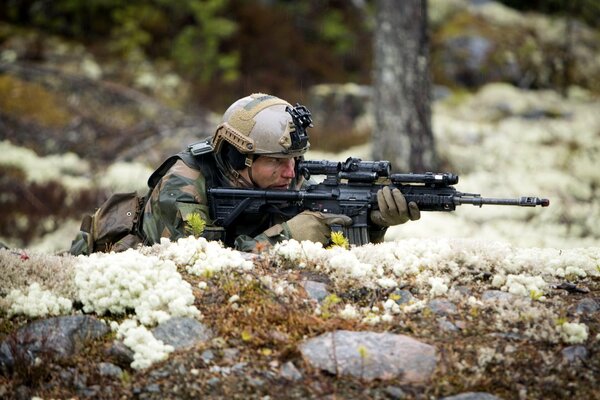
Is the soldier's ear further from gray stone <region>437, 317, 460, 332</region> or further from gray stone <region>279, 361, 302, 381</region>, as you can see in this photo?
gray stone <region>279, 361, 302, 381</region>

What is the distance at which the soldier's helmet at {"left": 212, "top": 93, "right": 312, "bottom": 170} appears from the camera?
720 centimetres

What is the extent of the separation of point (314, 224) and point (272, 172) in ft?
2.43

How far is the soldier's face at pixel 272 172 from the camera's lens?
7.42m

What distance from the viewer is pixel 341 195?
7.26 meters

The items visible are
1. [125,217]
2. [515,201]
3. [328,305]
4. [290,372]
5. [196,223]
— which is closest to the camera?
[290,372]

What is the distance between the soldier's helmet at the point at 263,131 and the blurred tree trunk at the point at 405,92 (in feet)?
24.8

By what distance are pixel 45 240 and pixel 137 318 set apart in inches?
308

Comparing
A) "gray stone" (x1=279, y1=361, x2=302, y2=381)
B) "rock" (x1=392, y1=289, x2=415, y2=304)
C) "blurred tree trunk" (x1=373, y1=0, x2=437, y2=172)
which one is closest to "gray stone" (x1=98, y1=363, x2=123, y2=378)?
"gray stone" (x1=279, y1=361, x2=302, y2=381)

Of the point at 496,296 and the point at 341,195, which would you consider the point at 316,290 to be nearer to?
the point at 496,296

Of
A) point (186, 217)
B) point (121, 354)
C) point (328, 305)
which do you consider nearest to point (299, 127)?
point (186, 217)

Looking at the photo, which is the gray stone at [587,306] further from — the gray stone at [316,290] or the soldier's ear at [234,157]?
the soldier's ear at [234,157]

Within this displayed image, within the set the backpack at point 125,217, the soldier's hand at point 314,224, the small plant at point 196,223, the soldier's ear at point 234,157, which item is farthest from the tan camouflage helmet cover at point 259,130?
the small plant at point 196,223

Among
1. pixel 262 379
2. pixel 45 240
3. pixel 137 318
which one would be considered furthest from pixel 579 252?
pixel 45 240

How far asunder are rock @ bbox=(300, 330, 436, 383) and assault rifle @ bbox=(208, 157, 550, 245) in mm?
2292
